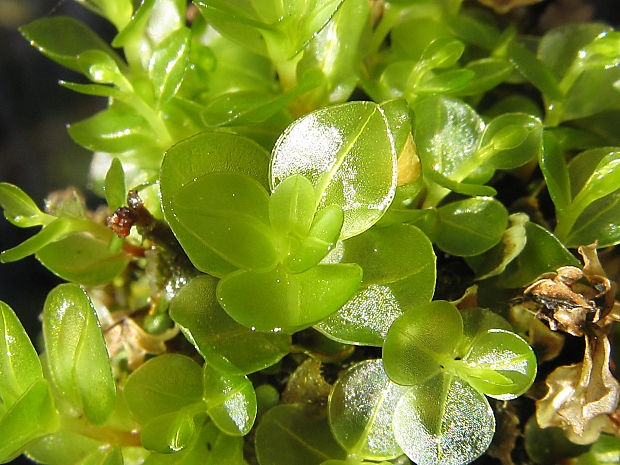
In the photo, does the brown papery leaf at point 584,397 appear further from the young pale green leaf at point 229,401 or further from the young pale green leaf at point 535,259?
the young pale green leaf at point 229,401

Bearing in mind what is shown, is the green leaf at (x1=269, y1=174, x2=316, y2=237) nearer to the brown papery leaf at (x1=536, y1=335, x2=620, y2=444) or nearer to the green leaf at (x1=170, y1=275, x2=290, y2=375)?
the green leaf at (x1=170, y1=275, x2=290, y2=375)

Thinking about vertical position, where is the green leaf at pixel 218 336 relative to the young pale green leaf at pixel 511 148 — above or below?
below

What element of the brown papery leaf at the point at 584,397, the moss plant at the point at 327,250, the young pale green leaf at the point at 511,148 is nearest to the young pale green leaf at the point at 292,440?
the moss plant at the point at 327,250

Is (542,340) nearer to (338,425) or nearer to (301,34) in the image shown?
(338,425)

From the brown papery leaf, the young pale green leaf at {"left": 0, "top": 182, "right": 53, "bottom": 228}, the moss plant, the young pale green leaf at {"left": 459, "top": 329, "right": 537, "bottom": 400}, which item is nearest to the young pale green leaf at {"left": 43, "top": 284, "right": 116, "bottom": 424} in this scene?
the moss plant

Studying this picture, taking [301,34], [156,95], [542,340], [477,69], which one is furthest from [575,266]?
[156,95]

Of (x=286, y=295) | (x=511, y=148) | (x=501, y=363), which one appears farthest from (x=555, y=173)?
(x=286, y=295)
